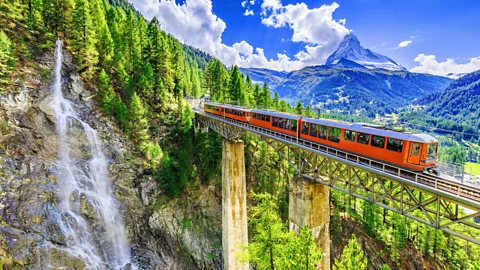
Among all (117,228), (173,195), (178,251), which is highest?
(173,195)

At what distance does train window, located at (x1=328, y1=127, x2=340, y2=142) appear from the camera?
16605 millimetres

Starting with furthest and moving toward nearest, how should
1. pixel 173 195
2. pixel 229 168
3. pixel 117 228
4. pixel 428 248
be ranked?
pixel 428 248 < pixel 173 195 < pixel 229 168 < pixel 117 228

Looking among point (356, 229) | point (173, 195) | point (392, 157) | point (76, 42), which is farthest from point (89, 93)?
point (356, 229)

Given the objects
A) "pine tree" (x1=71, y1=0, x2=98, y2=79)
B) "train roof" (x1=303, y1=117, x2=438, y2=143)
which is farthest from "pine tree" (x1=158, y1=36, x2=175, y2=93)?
"train roof" (x1=303, y1=117, x2=438, y2=143)

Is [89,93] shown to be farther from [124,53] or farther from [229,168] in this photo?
[229,168]

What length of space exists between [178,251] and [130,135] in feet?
50.9

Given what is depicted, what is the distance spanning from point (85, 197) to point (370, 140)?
27.7 m

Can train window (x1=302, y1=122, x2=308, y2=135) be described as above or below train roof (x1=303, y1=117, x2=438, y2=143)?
below

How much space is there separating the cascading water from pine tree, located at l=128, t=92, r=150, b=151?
4.14 meters

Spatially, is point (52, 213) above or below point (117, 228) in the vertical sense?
above

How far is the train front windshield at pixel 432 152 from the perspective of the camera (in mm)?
12375

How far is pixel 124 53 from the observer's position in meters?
38.1

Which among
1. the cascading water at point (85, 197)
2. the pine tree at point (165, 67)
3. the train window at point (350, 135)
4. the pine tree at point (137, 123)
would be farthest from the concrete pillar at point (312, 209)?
the pine tree at point (165, 67)

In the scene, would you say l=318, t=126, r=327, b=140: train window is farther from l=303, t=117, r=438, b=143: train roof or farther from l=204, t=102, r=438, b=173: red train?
l=303, t=117, r=438, b=143: train roof
